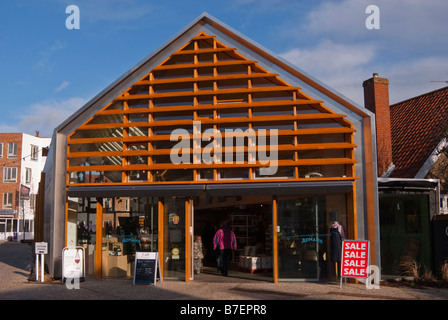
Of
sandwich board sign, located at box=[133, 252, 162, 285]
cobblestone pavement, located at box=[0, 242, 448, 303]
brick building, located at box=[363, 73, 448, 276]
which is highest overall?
brick building, located at box=[363, 73, 448, 276]

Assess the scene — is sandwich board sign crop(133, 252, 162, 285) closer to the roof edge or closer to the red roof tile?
the roof edge

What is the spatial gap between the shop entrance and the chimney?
222 inches

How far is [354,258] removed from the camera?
1228 cm

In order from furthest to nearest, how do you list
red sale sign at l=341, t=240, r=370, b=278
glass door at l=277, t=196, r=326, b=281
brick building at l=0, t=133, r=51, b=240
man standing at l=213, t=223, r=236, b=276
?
brick building at l=0, t=133, r=51, b=240
man standing at l=213, t=223, r=236, b=276
glass door at l=277, t=196, r=326, b=281
red sale sign at l=341, t=240, r=370, b=278

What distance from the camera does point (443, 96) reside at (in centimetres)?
2100

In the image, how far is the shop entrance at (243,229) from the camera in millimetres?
15273

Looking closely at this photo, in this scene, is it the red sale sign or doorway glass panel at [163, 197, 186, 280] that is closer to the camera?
the red sale sign

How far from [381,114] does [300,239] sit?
8.52 m

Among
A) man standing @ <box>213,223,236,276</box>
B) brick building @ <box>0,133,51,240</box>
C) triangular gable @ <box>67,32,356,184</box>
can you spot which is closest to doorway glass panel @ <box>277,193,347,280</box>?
triangular gable @ <box>67,32,356,184</box>

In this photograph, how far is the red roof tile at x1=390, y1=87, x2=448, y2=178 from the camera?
1877cm

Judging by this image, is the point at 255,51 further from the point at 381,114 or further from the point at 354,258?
the point at 381,114

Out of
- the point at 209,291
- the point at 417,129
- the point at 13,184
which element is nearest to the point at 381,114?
the point at 417,129
